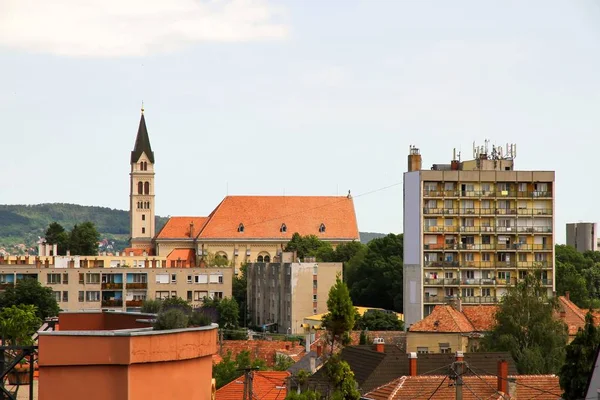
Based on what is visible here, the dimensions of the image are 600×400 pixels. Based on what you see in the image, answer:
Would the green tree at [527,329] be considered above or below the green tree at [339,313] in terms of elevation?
below

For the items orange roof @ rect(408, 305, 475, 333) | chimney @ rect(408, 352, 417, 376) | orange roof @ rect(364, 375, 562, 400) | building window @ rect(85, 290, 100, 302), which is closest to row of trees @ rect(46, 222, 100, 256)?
building window @ rect(85, 290, 100, 302)

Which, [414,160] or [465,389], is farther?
[414,160]

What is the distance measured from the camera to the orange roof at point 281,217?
188375 mm

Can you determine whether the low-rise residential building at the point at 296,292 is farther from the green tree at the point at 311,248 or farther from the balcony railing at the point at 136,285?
the green tree at the point at 311,248

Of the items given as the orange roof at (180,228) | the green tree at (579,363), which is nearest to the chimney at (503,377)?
the green tree at (579,363)

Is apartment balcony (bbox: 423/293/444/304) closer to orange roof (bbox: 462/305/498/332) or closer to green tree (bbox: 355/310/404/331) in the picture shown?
green tree (bbox: 355/310/404/331)

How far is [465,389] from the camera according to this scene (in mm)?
41531

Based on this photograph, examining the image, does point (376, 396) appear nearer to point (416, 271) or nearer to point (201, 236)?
point (416, 271)

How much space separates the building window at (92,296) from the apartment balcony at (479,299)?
34.0 m

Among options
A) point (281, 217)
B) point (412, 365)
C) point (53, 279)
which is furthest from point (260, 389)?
point (281, 217)

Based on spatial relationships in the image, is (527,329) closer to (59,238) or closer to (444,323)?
(444,323)

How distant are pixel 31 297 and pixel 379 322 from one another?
1017 inches

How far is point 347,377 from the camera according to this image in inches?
1321

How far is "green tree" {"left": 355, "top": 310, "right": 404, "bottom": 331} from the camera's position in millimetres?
98000
